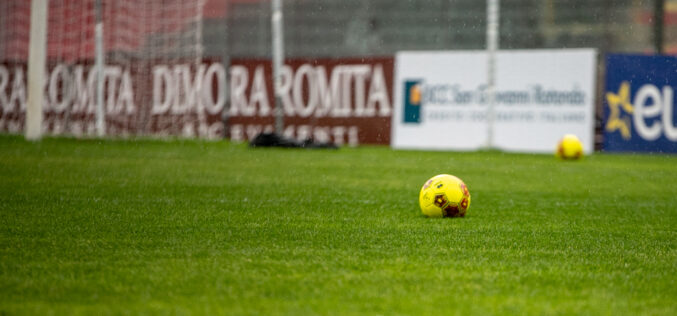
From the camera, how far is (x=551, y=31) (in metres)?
20.8

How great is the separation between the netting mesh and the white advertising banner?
14.1ft

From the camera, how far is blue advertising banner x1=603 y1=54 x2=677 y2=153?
15.4 metres

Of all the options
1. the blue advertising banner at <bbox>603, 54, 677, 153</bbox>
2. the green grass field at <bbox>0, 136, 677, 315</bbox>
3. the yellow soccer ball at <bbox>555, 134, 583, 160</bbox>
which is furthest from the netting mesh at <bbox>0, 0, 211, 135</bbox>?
the green grass field at <bbox>0, 136, 677, 315</bbox>

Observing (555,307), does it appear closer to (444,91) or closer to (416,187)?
(416,187)

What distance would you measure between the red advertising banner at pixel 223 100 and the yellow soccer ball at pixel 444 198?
11.3m

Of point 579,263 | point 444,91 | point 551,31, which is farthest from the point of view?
point 551,31

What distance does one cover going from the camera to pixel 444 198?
20.5 feet

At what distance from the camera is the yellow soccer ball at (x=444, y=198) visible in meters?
6.25

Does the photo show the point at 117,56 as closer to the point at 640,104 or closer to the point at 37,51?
the point at 37,51

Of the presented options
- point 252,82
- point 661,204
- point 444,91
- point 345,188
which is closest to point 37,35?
point 252,82

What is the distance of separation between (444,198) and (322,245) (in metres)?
1.57

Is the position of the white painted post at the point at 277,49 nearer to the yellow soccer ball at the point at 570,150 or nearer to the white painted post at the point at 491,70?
the white painted post at the point at 491,70

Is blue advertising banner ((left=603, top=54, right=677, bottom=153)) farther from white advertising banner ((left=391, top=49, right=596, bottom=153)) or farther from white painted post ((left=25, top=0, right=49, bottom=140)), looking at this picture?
white painted post ((left=25, top=0, right=49, bottom=140))

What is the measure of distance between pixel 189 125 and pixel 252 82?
5.29 feet
